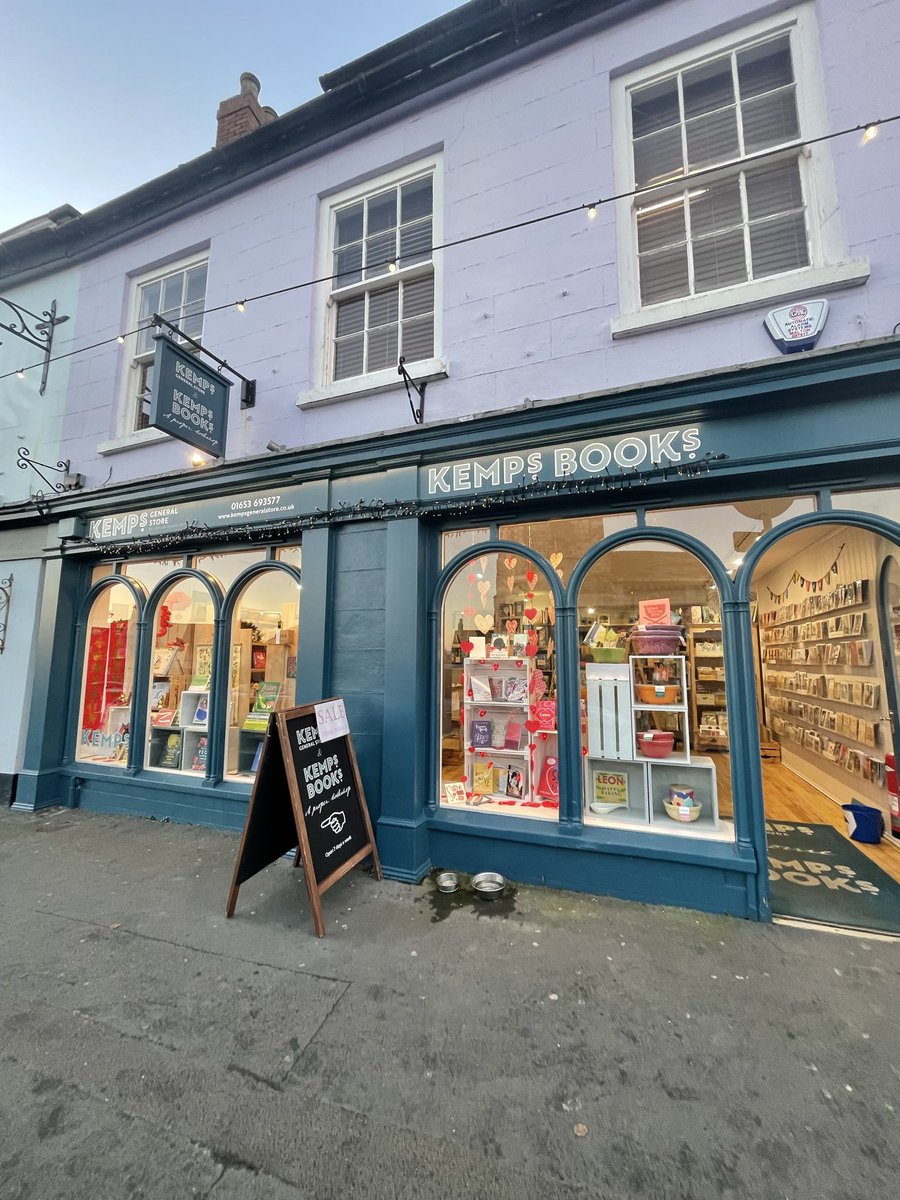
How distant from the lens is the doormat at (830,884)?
3.79 meters

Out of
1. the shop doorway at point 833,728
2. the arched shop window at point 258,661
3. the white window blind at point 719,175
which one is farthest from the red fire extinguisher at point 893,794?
the arched shop window at point 258,661

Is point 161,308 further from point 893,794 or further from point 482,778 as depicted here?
point 893,794

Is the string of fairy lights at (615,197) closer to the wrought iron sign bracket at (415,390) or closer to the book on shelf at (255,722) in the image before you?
the wrought iron sign bracket at (415,390)

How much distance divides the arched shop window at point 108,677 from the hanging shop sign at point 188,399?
2658 mm

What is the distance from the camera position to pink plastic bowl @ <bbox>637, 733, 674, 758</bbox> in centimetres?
443

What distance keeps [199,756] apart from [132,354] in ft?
18.6

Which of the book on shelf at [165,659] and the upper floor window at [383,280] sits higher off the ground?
the upper floor window at [383,280]

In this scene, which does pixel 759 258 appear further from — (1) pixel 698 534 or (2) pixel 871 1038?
(2) pixel 871 1038

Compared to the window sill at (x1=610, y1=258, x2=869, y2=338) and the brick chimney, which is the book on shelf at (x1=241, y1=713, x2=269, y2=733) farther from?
the brick chimney

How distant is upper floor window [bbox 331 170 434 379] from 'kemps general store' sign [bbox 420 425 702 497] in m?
1.63

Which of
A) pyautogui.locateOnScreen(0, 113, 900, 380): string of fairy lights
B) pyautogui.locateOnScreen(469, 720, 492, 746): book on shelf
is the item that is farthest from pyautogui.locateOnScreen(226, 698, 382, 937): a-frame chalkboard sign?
pyautogui.locateOnScreen(0, 113, 900, 380): string of fairy lights

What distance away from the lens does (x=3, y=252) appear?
7812mm

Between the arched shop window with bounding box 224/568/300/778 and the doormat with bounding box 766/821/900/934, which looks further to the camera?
the arched shop window with bounding box 224/568/300/778

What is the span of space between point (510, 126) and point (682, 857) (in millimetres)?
6951
